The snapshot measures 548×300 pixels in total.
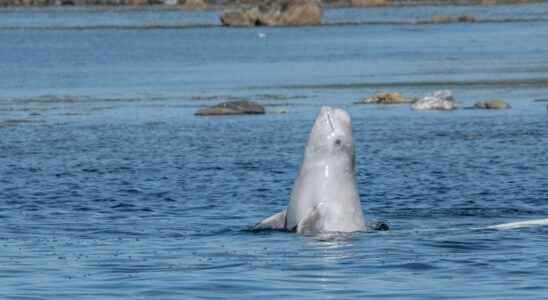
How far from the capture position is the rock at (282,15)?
12669 centimetres

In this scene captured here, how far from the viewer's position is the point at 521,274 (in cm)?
1691

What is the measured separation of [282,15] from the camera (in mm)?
125875

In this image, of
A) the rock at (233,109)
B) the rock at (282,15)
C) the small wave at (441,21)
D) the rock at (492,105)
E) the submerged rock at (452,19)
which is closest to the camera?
the rock at (233,109)

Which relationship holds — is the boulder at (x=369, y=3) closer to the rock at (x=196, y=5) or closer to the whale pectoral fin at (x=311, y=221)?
the rock at (x=196, y=5)

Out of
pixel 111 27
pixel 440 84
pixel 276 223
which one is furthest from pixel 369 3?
pixel 276 223

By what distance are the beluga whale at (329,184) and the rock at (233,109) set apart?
72.7 ft

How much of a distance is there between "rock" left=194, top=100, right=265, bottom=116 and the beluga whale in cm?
2215

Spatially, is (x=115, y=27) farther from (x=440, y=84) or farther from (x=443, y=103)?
(x=443, y=103)

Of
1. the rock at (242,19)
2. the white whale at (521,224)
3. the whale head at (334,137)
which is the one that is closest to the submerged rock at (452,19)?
the rock at (242,19)

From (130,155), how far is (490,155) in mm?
7224

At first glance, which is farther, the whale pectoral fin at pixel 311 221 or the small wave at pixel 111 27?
the small wave at pixel 111 27

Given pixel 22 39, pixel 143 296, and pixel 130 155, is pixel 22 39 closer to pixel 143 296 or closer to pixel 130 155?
pixel 130 155

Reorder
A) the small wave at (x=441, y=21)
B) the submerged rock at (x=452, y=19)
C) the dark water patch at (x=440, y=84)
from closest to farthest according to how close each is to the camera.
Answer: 1. the dark water patch at (x=440, y=84)
2. the small wave at (x=441, y=21)
3. the submerged rock at (x=452, y=19)

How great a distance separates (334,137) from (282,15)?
10690 cm
